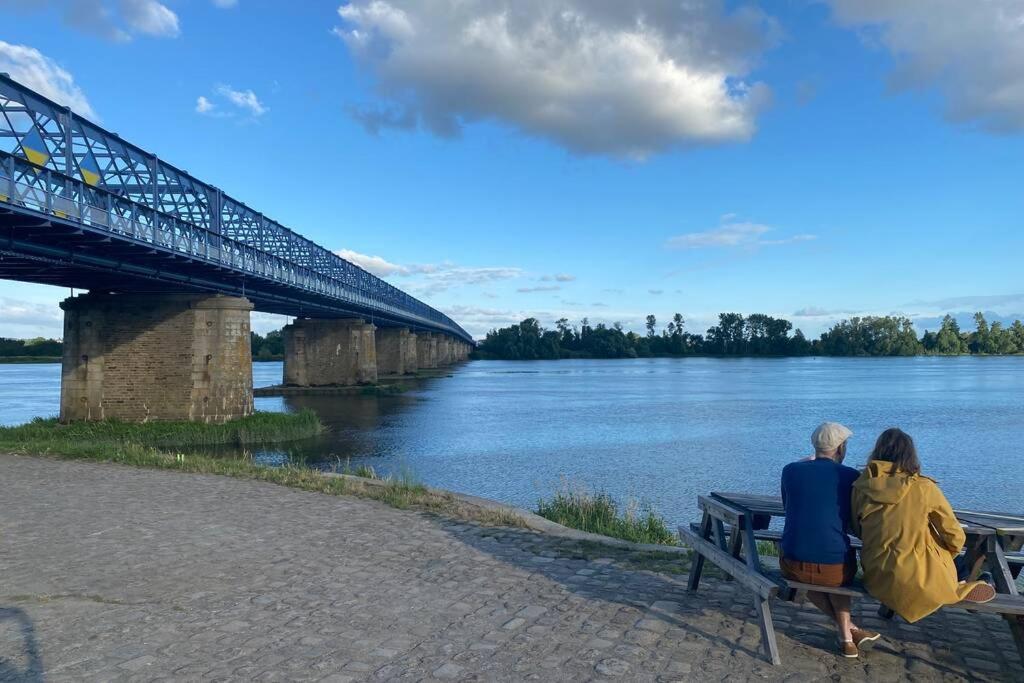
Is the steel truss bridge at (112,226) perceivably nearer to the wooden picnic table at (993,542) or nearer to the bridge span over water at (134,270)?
the bridge span over water at (134,270)

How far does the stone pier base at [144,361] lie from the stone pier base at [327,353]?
1127 inches

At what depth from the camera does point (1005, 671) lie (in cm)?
481

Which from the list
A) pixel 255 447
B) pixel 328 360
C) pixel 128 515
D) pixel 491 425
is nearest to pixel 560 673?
pixel 128 515

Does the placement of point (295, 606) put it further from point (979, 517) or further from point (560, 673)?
point (979, 517)

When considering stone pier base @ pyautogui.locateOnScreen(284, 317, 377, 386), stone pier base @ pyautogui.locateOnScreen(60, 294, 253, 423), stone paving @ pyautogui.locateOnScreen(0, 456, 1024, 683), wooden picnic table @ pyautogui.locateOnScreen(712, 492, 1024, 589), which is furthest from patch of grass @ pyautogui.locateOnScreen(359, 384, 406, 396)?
wooden picnic table @ pyautogui.locateOnScreen(712, 492, 1024, 589)

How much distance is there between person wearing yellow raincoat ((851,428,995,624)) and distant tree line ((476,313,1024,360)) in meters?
182

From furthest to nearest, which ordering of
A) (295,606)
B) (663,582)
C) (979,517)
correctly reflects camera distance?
(663,582) < (295,606) < (979,517)

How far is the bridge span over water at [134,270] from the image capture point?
21.5m

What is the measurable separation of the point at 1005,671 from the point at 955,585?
0.73m

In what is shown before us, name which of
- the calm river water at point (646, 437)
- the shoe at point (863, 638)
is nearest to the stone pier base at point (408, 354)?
the calm river water at point (646, 437)

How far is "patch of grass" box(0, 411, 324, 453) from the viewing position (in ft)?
89.7

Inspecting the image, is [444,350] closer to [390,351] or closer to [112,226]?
[390,351]

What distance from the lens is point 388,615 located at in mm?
6047

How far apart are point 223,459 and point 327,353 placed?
45595 millimetres
